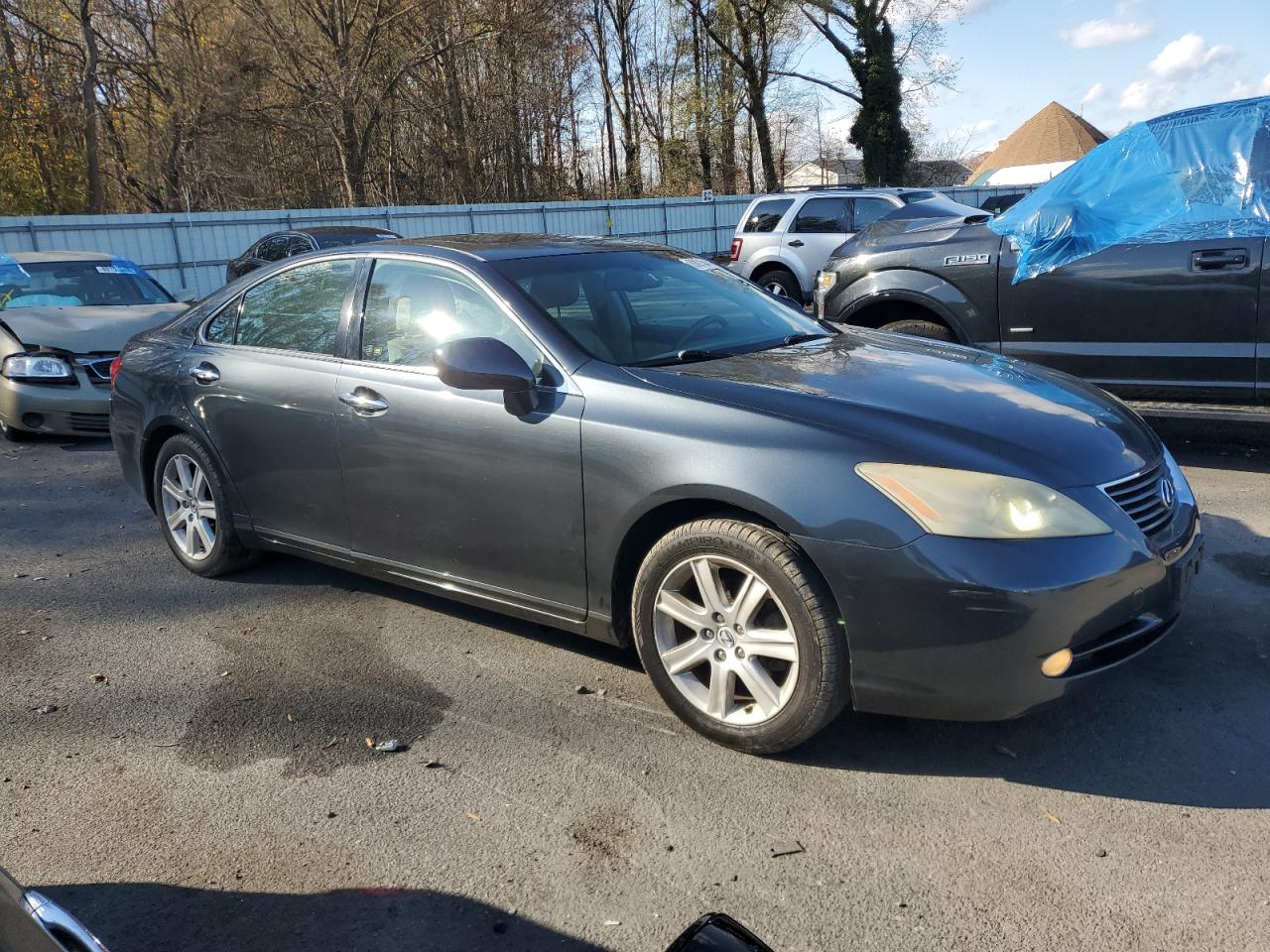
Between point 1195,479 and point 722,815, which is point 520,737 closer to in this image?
point 722,815

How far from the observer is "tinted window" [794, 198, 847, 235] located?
1527 centimetres

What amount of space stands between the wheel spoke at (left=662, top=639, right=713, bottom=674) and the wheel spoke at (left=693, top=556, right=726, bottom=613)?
0.14 m

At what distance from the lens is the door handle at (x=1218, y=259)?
5648 mm

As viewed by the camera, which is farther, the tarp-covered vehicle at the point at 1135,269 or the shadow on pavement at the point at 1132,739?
the tarp-covered vehicle at the point at 1135,269

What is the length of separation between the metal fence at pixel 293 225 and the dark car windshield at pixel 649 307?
39.7 feet

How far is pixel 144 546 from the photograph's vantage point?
5680mm

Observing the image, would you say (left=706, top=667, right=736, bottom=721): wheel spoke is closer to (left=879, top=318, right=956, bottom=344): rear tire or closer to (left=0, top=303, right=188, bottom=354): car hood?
(left=879, top=318, right=956, bottom=344): rear tire

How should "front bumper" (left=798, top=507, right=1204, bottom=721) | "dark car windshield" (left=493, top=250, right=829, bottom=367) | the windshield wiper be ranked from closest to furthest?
"front bumper" (left=798, top=507, right=1204, bottom=721) → the windshield wiper → "dark car windshield" (left=493, top=250, right=829, bottom=367)

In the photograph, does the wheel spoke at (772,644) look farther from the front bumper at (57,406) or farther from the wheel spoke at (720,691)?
the front bumper at (57,406)

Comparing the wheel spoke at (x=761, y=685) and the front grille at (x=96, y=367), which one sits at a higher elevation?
the front grille at (x=96, y=367)

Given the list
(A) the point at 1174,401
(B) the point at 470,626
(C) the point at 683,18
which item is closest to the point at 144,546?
(B) the point at 470,626

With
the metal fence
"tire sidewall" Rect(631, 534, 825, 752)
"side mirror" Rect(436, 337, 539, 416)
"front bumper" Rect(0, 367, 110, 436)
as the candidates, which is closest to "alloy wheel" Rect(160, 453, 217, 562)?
"side mirror" Rect(436, 337, 539, 416)

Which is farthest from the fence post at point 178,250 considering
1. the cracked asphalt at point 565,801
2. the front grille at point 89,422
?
the cracked asphalt at point 565,801

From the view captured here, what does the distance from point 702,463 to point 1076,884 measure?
1.51 m
